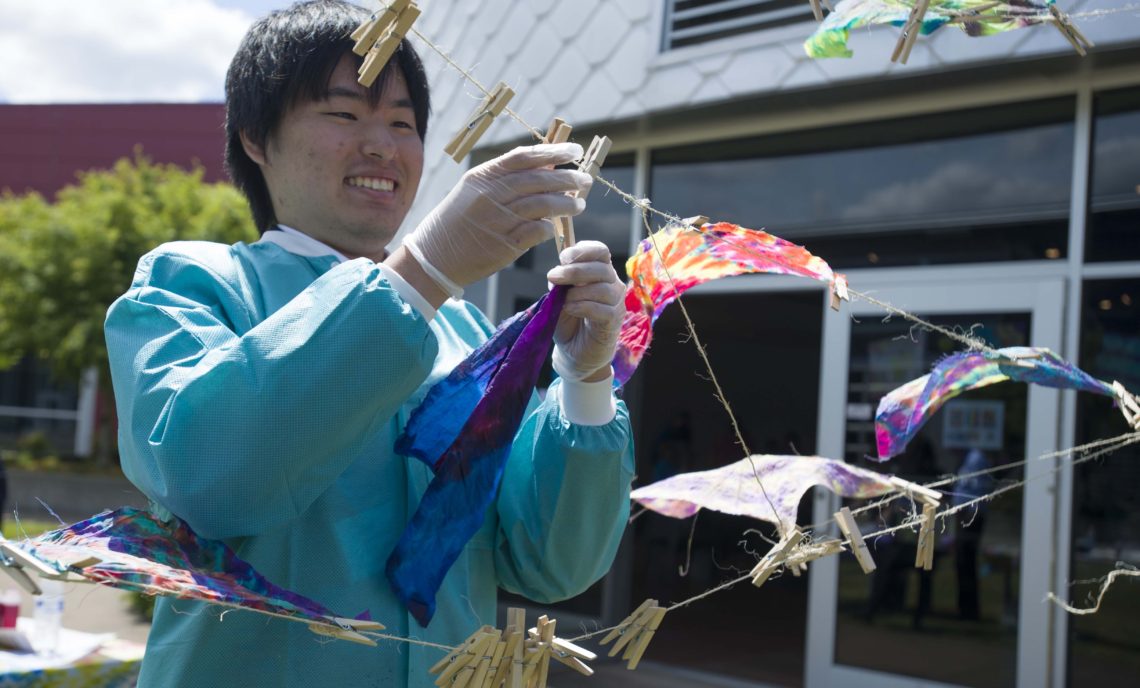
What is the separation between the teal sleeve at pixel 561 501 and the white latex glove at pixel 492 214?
1.16 feet

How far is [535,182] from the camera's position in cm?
124

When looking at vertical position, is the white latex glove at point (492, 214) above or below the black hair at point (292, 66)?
below

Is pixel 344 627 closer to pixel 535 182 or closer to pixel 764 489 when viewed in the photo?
pixel 535 182

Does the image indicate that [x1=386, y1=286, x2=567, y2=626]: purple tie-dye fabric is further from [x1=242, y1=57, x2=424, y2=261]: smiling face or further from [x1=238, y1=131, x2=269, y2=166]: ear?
[x1=238, y1=131, x2=269, y2=166]: ear

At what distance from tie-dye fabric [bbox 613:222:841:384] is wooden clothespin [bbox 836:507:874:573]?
0.46 metres

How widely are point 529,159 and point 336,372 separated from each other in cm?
35

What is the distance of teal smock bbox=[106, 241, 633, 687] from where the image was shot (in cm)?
115

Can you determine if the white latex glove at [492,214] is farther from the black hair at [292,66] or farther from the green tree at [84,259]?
the green tree at [84,259]

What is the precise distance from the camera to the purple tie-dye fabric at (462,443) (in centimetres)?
141

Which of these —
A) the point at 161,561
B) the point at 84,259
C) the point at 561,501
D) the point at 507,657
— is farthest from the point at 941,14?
the point at 84,259

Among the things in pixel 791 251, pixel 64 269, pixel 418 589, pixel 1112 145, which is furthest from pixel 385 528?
pixel 64 269

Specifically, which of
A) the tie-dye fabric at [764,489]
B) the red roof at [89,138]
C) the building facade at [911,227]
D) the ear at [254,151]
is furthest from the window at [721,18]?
the red roof at [89,138]

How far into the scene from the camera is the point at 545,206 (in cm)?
124

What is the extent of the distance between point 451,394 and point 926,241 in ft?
14.8
